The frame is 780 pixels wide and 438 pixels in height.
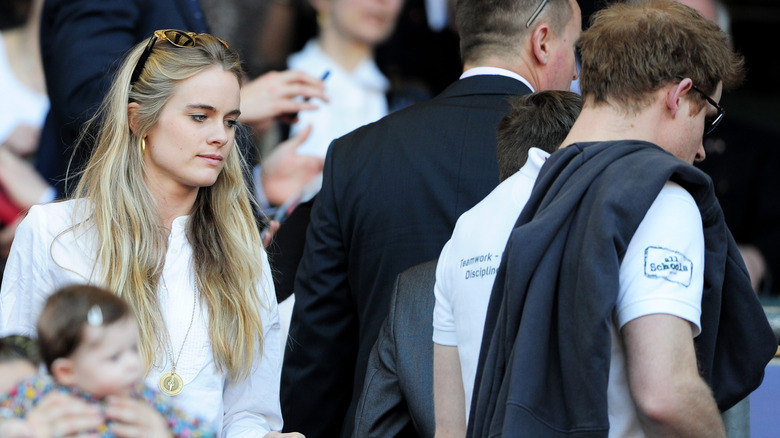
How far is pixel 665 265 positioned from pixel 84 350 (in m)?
0.93

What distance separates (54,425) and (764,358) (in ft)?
4.05

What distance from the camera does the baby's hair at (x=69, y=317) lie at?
4.98ft

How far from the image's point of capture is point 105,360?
1528 mm

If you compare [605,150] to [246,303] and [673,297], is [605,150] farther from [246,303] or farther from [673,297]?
[246,303]

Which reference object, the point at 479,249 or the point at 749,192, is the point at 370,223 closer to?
the point at 479,249

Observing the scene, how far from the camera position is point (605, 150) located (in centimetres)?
193

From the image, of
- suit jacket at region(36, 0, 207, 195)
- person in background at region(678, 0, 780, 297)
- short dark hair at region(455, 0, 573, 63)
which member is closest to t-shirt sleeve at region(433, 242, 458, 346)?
short dark hair at region(455, 0, 573, 63)

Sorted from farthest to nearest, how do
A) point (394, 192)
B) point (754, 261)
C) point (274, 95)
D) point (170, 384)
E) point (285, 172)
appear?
1. point (754, 261)
2. point (285, 172)
3. point (274, 95)
4. point (394, 192)
5. point (170, 384)

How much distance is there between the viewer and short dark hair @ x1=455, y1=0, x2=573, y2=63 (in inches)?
123

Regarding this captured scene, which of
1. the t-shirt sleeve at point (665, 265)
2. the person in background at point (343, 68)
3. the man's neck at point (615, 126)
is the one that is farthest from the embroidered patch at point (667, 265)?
the person in background at point (343, 68)

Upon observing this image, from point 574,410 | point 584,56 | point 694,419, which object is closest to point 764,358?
point 694,419

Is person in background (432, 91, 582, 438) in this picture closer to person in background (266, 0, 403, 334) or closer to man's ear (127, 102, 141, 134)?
man's ear (127, 102, 141, 134)

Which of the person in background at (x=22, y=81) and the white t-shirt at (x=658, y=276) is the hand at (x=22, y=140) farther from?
the white t-shirt at (x=658, y=276)

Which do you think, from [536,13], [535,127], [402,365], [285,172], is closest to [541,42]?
[536,13]
